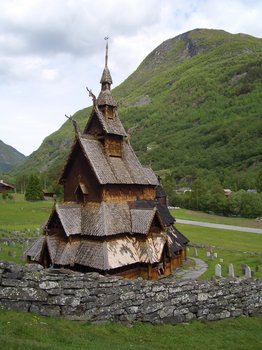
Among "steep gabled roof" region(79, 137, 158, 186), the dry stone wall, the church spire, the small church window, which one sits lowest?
the dry stone wall

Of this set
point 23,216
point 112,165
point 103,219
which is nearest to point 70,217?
point 103,219

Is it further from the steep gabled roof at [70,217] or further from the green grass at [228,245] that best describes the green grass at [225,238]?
the steep gabled roof at [70,217]

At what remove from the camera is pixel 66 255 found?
2384cm

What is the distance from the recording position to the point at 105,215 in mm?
25188

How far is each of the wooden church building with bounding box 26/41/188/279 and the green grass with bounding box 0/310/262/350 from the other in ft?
34.1

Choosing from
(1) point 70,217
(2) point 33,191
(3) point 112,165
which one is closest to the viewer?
(1) point 70,217

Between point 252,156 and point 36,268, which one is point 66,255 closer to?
point 36,268

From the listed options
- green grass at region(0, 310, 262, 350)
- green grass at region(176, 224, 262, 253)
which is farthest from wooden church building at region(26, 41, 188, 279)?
green grass at region(176, 224, 262, 253)

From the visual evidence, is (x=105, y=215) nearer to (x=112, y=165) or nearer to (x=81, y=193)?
(x=81, y=193)

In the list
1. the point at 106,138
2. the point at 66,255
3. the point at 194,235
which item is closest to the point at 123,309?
the point at 66,255

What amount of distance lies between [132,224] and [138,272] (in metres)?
3.61

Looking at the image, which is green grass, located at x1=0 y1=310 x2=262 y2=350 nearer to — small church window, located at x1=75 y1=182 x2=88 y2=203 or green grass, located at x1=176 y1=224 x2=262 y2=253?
small church window, located at x1=75 y1=182 x2=88 y2=203

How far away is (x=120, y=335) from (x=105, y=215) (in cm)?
1451

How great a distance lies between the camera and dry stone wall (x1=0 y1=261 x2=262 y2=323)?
10531 mm
